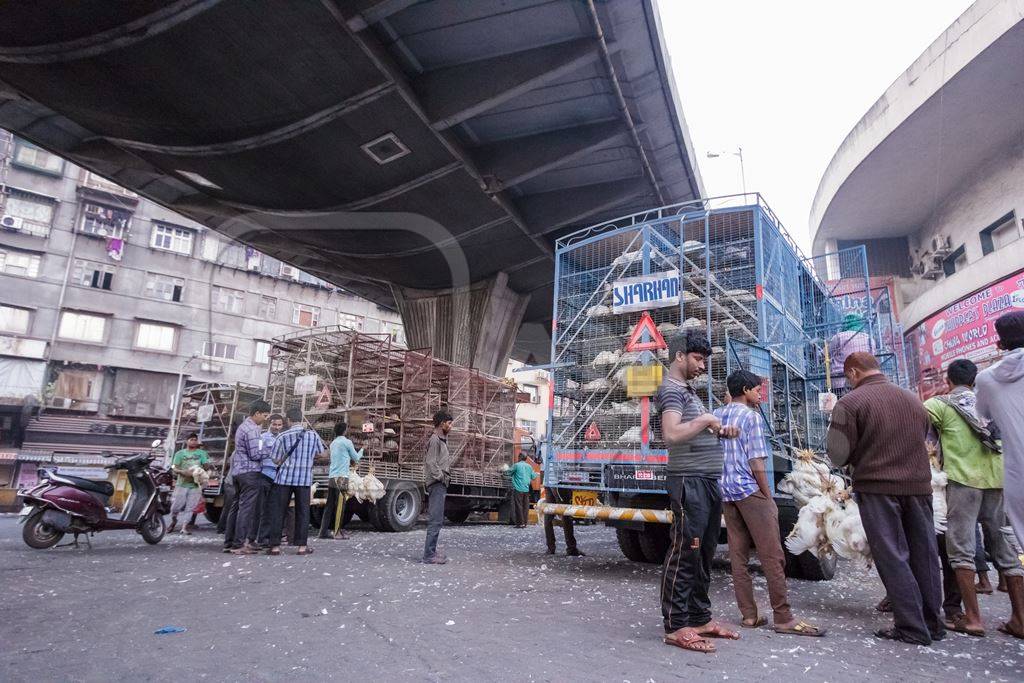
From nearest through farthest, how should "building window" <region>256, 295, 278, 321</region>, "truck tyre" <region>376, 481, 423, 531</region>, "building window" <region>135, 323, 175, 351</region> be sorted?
"truck tyre" <region>376, 481, 423, 531</region>
"building window" <region>135, 323, 175, 351</region>
"building window" <region>256, 295, 278, 321</region>

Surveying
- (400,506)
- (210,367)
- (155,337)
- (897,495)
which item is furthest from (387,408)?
(155,337)

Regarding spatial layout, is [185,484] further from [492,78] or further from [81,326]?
[81,326]

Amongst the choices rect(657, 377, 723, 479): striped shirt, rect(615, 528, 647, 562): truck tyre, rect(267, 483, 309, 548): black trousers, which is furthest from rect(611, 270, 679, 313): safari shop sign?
rect(267, 483, 309, 548): black trousers

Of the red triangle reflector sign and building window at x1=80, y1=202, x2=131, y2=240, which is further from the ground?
building window at x1=80, y1=202, x2=131, y2=240

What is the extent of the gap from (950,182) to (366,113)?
2857 cm

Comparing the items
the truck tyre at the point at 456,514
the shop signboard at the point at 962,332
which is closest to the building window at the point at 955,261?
the shop signboard at the point at 962,332

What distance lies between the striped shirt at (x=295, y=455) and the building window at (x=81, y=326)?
91.5ft

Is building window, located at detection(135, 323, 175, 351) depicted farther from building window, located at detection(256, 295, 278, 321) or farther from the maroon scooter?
the maroon scooter

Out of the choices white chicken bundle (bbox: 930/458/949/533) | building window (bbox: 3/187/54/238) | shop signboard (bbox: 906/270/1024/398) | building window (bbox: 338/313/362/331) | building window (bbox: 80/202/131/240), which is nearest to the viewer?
white chicken bundle (bbox: 930/458/949/533)

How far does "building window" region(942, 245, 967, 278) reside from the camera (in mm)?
27856

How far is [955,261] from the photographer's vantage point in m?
28.9

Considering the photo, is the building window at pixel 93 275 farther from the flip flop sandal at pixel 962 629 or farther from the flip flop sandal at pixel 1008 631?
the flip flop sandal at pixel 1008 631

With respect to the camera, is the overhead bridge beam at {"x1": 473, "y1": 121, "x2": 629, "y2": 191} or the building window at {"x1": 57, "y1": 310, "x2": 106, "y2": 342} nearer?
the overhead bridge beam at {"x1": 473, "y1": 121, "x2": 629, "y2": 191}

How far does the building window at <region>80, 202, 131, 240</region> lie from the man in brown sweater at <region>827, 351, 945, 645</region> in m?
35.2
